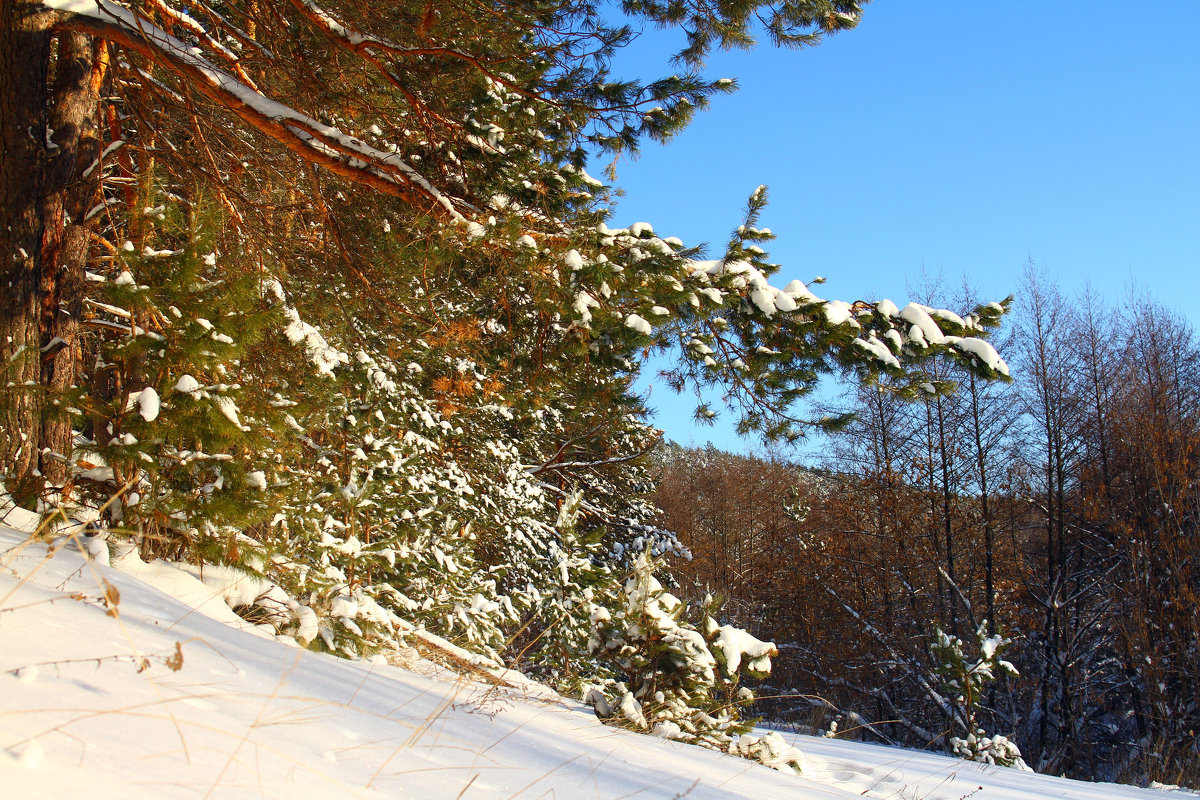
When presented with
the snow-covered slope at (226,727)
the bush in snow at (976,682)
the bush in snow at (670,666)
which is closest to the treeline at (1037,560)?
the bush in snow at (976,682)

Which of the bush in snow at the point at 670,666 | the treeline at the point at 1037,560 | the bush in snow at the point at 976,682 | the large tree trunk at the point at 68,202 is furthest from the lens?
the treeline at the point at 1037,560

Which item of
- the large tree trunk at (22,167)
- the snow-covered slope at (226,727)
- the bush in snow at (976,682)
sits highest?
the large tree trunk at (22,167)

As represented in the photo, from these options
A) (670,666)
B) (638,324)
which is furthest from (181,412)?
(670,666)

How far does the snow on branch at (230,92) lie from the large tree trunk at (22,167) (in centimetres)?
21

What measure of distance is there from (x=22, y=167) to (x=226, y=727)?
387 centimetres

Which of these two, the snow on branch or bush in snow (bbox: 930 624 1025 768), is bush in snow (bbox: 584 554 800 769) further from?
bush in snow (bbox: 930 624 1025 768)

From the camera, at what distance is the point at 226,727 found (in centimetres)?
142

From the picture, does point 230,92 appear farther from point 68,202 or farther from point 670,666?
point 670,666

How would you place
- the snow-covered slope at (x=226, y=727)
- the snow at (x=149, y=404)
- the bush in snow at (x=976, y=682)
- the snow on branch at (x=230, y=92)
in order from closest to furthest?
the snow-covered slope at (x=226, y=727) < the snow at (x=149, y=404) < the snow on branch at (x=230, y=92) < the bush in snow at (x=976, y=682)

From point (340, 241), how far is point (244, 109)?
1.35 metres

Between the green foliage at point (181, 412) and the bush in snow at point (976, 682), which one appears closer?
the green foliage at point (181, 412)

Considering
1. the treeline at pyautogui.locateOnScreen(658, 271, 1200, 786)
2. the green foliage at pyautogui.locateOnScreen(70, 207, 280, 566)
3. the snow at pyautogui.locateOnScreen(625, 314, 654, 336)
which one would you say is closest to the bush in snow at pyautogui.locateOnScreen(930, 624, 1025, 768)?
the treeline at pyautogui.locateOnScreen(658, 271, 1200, 786)

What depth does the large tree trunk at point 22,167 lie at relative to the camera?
361 centimetres

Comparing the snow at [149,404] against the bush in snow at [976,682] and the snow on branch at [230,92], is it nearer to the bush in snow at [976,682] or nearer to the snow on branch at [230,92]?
the snow on branch at [230,92]
